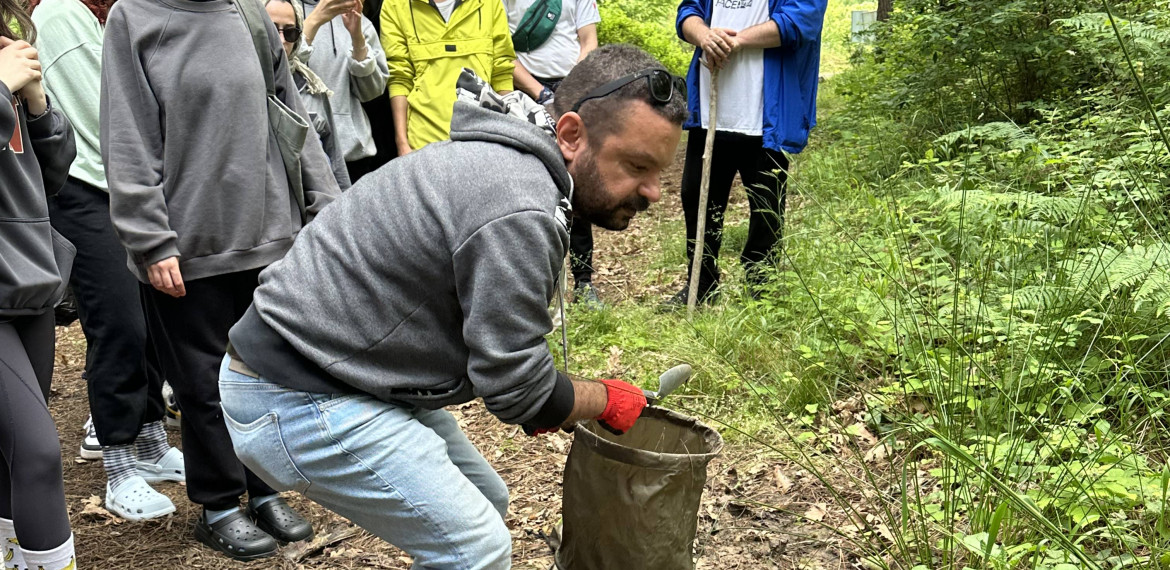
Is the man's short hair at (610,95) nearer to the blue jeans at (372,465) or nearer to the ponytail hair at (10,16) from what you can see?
the blue jeans at (372,465)

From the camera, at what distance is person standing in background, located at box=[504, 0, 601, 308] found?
5.41m

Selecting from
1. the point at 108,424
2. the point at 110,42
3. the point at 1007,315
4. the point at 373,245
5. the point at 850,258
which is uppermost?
the point at 110,42

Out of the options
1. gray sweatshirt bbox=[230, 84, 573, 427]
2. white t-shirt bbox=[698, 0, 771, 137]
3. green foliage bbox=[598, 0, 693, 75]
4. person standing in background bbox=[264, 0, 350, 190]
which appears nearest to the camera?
gray sweatshirt bbox=[230, 84, 573, 427]

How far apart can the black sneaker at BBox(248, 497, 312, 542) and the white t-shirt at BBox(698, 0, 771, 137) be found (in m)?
2.79

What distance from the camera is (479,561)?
2.09 meters

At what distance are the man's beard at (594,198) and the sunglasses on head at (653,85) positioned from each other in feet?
0.41

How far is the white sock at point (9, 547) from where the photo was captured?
2666 millimetres

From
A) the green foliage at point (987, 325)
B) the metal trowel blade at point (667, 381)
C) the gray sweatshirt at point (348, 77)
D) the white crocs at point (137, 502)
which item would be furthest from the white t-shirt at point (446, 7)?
the metal trowel blade at point (667, 381)

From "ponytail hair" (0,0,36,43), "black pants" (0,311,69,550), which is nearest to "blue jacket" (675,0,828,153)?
"ponytail hair" (0,0,36,43)

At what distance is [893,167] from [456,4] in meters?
3.18

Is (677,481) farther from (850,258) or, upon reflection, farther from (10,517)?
(850,258)

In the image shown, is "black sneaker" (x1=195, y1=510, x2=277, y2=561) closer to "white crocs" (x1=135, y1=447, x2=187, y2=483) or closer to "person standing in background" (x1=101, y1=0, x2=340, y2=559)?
"person standing in background" (x1=101, y1=0, x2=340, y2=559)

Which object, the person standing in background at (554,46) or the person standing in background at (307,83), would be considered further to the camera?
the person standing in background at (554,46)

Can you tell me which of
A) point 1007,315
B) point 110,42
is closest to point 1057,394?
point 1007,315
